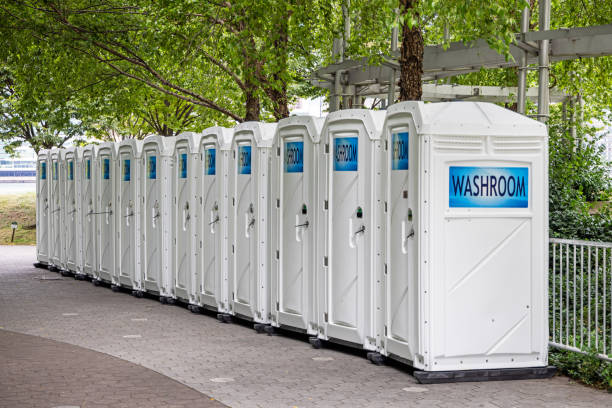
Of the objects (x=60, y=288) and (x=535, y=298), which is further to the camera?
(x=60, y=288)

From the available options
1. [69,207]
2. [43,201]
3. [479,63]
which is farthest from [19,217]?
[479,63]

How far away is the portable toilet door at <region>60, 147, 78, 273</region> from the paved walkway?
3571 millimetres

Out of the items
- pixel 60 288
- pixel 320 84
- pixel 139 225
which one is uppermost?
pixel 320 84

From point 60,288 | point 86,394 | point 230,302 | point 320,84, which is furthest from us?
point 320,84

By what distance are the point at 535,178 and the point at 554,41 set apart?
8684 mm

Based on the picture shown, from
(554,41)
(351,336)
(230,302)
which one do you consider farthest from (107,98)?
(351,336)

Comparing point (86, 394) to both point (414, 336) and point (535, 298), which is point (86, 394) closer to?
point (414, 336)

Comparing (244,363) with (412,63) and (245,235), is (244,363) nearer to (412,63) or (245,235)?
(245,235)

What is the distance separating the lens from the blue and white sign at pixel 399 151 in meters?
7.96

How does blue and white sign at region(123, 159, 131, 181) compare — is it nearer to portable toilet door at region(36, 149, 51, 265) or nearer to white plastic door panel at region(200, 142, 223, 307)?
white plastic door panel at region(200, 142, 223, 307)

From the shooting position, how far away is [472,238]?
25.4 feet

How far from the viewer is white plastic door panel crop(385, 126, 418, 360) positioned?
7.84 meters

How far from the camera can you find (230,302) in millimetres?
11359

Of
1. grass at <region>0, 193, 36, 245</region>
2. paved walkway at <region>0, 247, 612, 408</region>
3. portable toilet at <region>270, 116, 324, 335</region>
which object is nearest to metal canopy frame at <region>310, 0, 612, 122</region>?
portable toilet at <region>270, 116, 324, 335</region>
